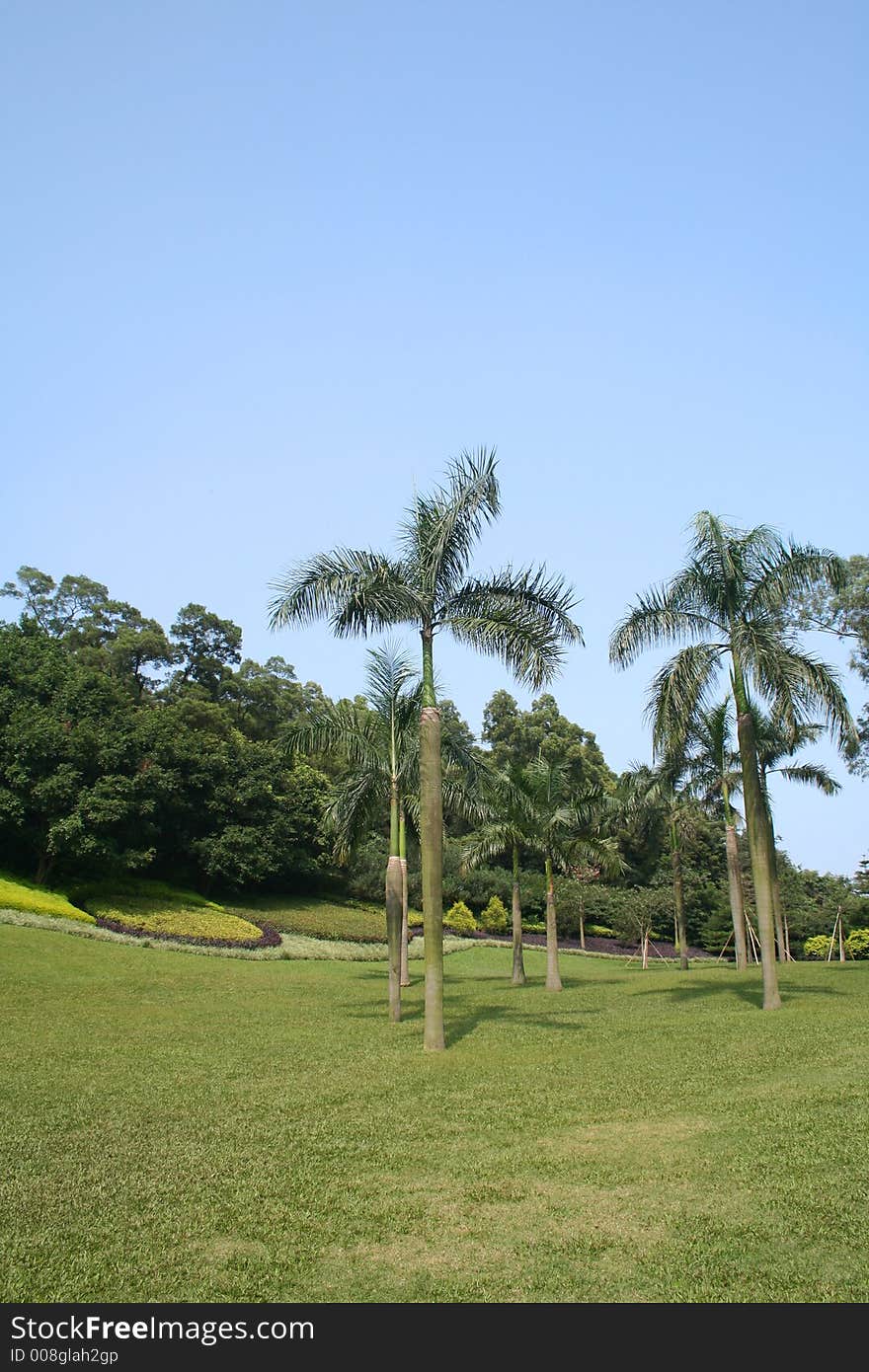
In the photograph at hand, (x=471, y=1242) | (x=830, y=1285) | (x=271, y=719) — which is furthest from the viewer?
(x=271, y=719)

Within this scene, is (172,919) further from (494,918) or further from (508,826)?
(494,918)

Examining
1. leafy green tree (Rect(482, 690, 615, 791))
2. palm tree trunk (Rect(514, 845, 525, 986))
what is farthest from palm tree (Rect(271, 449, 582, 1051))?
leafy green tree (Rect(482, 690, 615, 791))

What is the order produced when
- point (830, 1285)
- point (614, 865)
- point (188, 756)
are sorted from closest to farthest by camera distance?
point (830, 1285) < point (614, 865) < point (188, 756)

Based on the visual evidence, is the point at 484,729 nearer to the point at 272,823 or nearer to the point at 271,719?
the point at 271,719

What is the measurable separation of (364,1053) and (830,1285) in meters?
9.03

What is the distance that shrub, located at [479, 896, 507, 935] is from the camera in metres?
43.5

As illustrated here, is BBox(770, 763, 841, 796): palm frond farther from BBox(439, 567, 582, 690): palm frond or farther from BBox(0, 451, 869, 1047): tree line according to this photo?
BBox(439, 567, 582, 690): palm frond

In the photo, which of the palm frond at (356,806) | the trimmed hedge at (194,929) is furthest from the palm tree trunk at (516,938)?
the trimmed hedge at (194,929)

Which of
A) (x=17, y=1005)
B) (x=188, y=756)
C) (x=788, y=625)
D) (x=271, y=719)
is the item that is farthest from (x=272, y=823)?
(x=788, y=625)

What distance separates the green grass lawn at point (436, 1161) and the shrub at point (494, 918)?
28326 mm

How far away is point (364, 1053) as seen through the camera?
1279cm

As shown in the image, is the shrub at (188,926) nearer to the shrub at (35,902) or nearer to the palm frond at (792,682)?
the shrub at (35,902)

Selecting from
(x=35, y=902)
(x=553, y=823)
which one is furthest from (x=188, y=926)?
(x=553, y=823)

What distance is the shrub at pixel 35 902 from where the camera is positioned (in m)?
28.8
